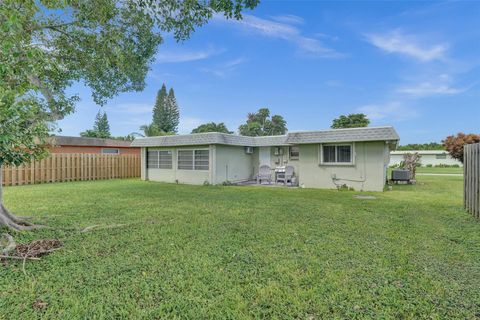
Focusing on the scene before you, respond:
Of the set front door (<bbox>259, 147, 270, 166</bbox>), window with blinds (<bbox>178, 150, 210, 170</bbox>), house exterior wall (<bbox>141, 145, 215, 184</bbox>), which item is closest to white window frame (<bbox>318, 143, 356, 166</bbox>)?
front door (<bbox>259, 147, 270, 166</bbox>)

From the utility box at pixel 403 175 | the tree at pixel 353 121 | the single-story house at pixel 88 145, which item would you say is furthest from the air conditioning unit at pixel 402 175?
the tree at pixel 353 121

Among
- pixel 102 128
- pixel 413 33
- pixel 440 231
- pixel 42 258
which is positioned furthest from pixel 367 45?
pixel 102 128

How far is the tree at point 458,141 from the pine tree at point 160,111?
44.8 m

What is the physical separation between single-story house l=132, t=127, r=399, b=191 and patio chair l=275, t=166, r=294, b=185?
18.3 inches

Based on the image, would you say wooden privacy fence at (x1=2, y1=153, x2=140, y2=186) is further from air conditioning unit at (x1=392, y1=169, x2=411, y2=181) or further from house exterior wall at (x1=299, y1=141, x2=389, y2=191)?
air conditioning unit at (x1=392, y1=169, x2=411, y2=181)

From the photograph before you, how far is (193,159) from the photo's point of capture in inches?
603

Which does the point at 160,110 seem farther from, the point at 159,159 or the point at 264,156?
the point at 264,156

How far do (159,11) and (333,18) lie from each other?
9358 mm

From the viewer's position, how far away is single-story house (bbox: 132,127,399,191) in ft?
38.7

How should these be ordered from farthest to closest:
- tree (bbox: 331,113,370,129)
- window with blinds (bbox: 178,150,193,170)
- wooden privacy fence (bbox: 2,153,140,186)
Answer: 1. tree (bbox: 331,113,370,129)
2. window with blinds (bbox: 178,150,193,170)
3. wooden privacy fence (bbox: 2,153,140,186)

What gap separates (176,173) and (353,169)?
32.7 ft

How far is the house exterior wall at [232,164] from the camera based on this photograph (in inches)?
576

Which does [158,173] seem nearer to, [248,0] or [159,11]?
[159,11]

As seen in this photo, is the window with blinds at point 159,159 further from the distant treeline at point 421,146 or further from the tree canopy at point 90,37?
the distant treeline at point 421,146
